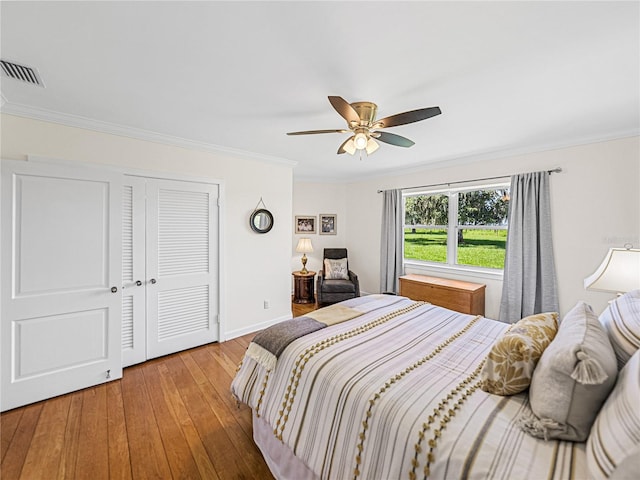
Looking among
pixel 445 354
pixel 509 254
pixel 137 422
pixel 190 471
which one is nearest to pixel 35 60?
pixel 137 422

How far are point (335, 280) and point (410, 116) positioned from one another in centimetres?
347

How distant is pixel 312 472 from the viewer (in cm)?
134

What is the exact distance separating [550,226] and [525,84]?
6.71 feet

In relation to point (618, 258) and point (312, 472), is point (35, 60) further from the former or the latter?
point (618, 258)

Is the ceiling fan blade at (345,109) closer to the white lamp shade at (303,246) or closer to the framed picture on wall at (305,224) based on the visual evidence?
the white lamp shade at (303,246)

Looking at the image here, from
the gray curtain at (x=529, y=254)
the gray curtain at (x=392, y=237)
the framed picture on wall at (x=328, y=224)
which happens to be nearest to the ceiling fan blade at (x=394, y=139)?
the gray curtain at (x=529, y=254)

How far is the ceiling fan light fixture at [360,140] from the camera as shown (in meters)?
2.03

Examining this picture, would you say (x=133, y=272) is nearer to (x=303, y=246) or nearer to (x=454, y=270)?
(x=303, y=246)

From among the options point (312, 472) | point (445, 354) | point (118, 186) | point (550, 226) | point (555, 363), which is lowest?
point (312, 472)

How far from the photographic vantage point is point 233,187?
11.4 feet

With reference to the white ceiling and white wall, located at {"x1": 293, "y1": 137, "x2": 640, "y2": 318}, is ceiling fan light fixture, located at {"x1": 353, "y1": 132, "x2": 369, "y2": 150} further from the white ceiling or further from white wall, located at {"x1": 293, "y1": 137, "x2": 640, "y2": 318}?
white wall, located at {"x1": 293, "y1": 137, "x2": 640, "y2": 318}

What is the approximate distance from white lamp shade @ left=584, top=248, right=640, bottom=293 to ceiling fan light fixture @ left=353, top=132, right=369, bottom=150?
193cm

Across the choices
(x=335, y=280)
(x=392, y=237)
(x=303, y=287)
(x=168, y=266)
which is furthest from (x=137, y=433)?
(x=392, y=237)

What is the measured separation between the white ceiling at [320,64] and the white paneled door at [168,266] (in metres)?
0.70
